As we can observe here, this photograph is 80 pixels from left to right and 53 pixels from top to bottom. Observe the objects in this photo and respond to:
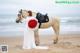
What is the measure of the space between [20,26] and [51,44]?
40cm

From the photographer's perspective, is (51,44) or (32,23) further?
(51,44)

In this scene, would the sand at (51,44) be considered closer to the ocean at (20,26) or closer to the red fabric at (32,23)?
the ocean at (20,26)

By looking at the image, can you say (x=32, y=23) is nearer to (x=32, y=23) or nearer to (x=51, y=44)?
(x=32, y=23)

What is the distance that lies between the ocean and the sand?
56mm

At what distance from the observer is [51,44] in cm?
325

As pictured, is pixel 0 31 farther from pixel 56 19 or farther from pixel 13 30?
pixel 56 19

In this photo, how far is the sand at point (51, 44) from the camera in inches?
122

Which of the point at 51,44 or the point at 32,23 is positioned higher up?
the point at 32,23

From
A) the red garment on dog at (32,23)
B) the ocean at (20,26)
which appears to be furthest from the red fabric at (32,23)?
the ocean at (20,26)

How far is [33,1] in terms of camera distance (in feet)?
10.5

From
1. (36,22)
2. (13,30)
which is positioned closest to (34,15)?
(36,22)

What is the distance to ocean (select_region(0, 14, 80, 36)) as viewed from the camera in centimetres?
317

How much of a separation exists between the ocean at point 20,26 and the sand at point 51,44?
0.18 feet

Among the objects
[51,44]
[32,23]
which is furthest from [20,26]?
[51,44]
